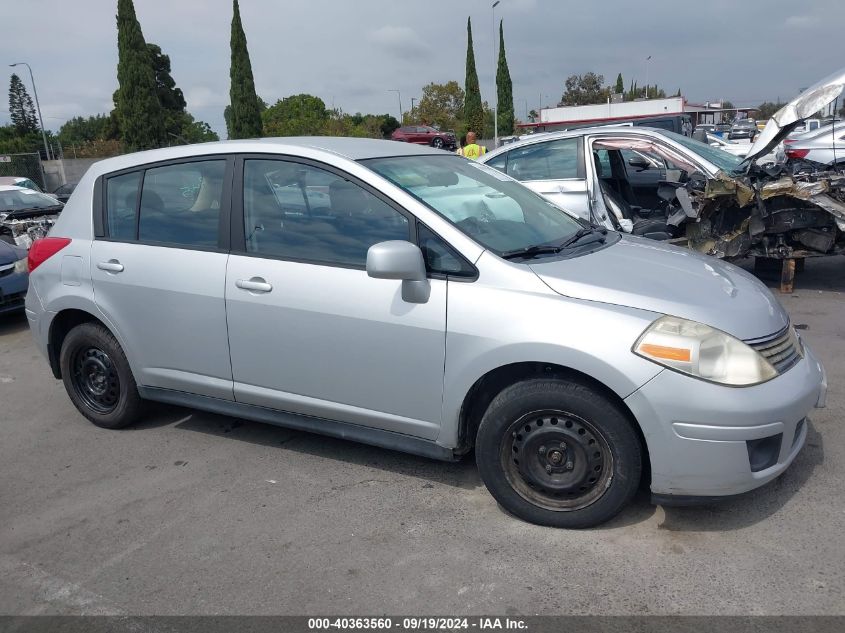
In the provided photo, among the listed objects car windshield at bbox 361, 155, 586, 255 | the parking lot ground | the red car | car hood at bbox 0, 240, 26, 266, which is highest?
the red car

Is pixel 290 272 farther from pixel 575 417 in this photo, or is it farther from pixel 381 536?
pixel 575 417

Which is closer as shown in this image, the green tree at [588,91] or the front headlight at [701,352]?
the front headlight at [701,352]

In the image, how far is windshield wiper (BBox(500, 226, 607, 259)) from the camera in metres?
3.41

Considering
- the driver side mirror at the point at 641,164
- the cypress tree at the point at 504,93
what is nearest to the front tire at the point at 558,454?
the driver side mirror at the point at 641,164

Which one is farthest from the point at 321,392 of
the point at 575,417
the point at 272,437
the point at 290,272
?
the point at 575,417

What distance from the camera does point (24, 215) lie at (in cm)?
1101

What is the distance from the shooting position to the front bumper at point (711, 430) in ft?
9.30

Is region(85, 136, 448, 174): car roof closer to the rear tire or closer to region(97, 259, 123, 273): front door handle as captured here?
region(97, 259, 123, 273): front door handle

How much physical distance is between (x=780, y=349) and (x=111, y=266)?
3710 millimetres

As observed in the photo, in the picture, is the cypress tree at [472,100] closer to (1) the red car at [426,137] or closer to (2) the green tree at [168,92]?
(1) the red car at [426,137]

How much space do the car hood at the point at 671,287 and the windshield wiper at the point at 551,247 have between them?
11 centimetres

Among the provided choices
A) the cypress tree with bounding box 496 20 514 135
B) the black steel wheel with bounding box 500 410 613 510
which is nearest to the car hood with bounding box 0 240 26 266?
the black steel wheel with bounding box 500 410 613 510

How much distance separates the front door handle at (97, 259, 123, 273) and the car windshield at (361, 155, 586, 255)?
1718 mm

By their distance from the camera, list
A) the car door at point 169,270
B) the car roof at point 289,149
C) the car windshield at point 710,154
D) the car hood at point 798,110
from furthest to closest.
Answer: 1. the car windshield at point 710,154
2. the car hood at point 798,110
3. the car door at point 169,270
4. the car roof at point 289,149
